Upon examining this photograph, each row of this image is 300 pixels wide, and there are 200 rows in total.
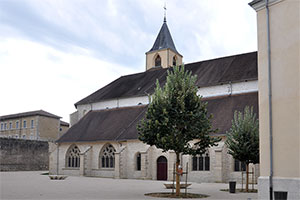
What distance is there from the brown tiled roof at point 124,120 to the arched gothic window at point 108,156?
1086mm

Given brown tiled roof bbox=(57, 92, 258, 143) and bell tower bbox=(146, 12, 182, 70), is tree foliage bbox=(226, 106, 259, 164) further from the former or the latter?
bell tower bbox=(146, 12, 182, 70)

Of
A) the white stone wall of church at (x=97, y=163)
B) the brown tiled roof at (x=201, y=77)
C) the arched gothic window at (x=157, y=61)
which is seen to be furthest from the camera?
the arched gothic window at (x=157, y=61)

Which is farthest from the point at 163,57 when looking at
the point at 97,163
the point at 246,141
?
the point at 246,141

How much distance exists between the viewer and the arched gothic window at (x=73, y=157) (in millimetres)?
35406

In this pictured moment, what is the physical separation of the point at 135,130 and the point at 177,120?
15390 mm

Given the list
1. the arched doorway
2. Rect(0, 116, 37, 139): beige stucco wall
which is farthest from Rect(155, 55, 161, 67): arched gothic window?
the arched doorway

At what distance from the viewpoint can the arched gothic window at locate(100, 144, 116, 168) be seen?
32656 mm

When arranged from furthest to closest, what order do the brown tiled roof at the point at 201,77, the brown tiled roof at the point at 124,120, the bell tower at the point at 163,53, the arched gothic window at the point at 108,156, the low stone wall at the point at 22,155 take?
the bell tower at the point at 163,53 → the low stone wall at the point at 22,155 → the arched gothic window at the point at 108,156 → the brown tiled roof at the point at 201,77 → the brown tiled roof at the point at 124,120

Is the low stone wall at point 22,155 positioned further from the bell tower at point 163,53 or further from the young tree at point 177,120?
the young tree at point 177,120

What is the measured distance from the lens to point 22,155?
4312 cm

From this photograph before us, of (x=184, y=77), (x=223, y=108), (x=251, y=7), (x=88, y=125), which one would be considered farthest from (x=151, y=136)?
(x=88, y=125)

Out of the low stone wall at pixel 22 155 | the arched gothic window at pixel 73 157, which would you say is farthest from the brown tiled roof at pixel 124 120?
the low stone wall at pixel 22 155

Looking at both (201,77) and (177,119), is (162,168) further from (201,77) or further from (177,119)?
(177,119)

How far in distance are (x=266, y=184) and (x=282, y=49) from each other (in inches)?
176
